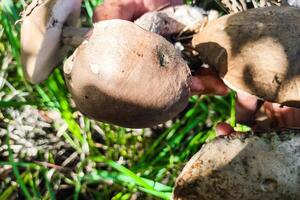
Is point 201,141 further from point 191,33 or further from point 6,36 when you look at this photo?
point 6,36

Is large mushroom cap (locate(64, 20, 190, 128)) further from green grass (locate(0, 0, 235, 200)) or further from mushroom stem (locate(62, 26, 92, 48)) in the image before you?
green grass (locate(0, 0, 235, 200))

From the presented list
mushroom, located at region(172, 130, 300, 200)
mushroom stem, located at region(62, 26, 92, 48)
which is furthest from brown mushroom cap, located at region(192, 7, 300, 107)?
mushroom stem, located at region(62, 26, 92, 48)

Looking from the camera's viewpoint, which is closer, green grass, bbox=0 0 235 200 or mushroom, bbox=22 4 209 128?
mushroom, bbox=22 4 209 128

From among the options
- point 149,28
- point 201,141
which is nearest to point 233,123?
point 201,141

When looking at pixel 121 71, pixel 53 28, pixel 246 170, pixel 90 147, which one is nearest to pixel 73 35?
pixel 53 28

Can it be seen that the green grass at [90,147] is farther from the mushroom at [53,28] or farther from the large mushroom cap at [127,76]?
the large mushroom cap at [127,76]

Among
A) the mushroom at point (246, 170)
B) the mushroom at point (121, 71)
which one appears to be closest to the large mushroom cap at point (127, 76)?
the mushroom at point (121, 71)
